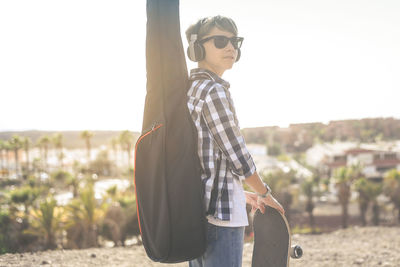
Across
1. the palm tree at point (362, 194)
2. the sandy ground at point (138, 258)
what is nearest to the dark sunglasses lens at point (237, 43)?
the sandy ground at point (138, 258)

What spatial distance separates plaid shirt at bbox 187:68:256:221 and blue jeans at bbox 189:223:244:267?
8cm

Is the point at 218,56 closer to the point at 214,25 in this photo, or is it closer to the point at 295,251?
the point at 214,25

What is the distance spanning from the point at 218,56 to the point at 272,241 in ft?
3.57

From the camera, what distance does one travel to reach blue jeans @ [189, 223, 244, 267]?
143cm

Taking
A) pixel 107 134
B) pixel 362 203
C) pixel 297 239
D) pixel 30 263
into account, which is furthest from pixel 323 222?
pixel 107 134

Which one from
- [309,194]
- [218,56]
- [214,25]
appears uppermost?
[214,25]

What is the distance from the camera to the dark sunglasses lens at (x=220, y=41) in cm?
151

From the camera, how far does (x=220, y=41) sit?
A: 1515mm

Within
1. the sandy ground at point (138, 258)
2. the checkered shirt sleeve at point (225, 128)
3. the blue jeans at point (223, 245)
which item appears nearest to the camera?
the checkered shirt sleeve at point (225, 128)

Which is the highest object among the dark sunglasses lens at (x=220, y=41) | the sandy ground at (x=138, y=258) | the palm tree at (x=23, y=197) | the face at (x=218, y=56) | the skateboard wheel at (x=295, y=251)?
the dark sunglasses lens at (x=220, y=41)

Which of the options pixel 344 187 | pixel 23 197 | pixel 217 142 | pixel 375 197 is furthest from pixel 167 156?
pixel 375 197

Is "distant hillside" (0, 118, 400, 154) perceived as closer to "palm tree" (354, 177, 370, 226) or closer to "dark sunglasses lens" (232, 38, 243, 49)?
"palm tree" (354, 177, 370, 226)

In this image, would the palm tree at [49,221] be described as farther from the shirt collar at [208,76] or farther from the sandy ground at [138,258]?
the shirt collar at [208,76]

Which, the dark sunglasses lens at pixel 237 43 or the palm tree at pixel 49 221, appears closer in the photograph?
the dark sunglasses lens at pixel 237 43
